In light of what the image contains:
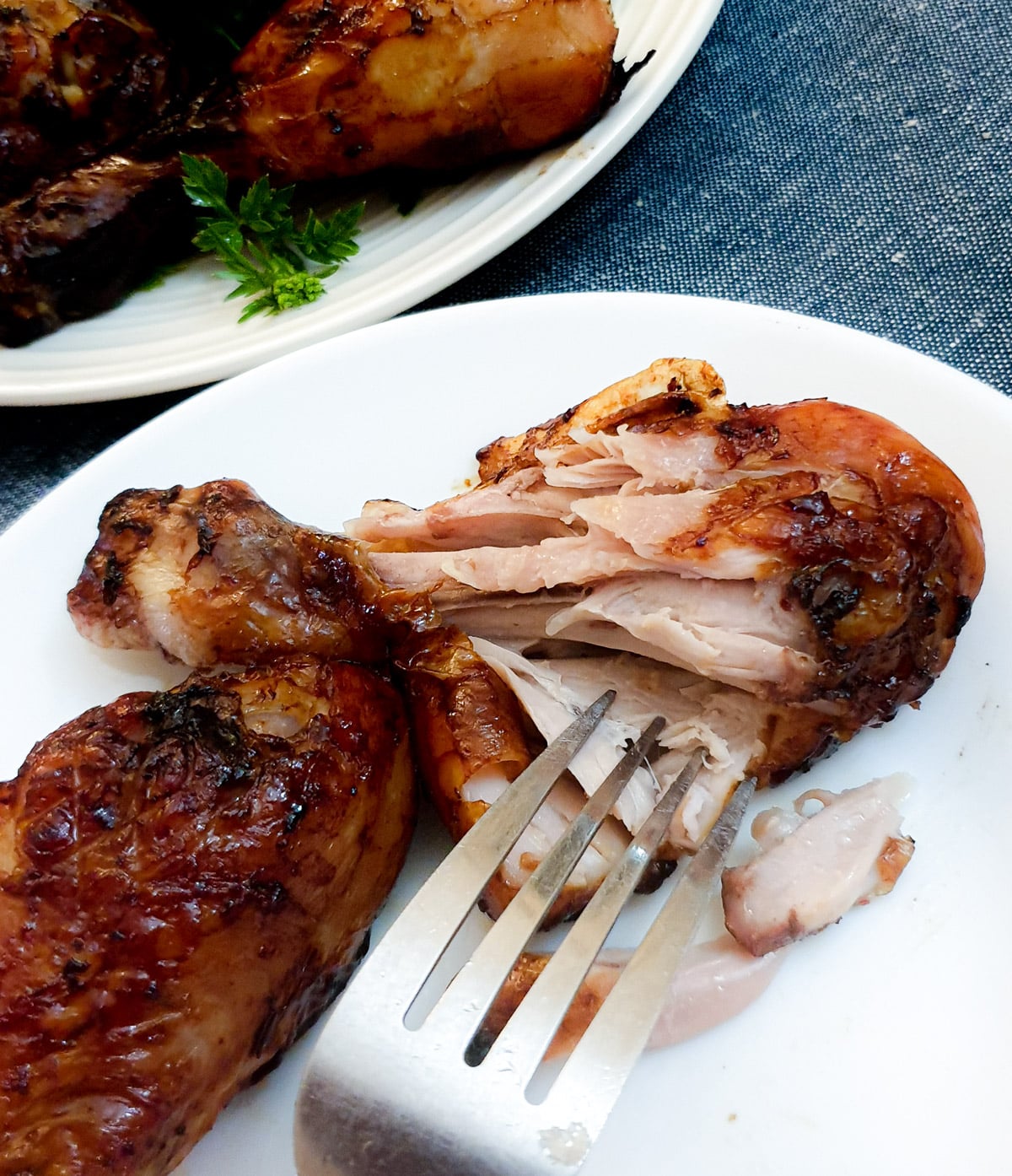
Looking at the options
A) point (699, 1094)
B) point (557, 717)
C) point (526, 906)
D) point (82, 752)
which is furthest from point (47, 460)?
point (699, 1094)

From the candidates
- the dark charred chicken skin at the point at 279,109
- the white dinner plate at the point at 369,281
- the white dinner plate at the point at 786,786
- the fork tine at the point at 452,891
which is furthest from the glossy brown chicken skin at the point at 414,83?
the fork tine at the point at 452,891

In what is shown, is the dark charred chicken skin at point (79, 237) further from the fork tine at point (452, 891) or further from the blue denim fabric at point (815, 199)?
the fork tine at point (452, 891)

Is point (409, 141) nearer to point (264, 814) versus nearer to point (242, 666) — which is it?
point (242, 666)

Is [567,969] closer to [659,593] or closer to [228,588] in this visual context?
[659,593]


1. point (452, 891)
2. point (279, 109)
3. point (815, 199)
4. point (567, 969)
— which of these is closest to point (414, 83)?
point (279, 109)

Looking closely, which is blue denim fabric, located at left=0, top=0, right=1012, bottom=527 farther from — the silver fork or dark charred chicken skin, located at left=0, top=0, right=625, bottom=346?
the silver fork

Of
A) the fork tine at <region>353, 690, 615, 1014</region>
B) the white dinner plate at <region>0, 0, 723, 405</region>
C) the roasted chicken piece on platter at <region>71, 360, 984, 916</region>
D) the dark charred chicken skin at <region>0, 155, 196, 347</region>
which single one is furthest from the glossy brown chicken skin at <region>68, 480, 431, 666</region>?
the dark charred chicken skin at <region>0, 155, 196, 347</region>
